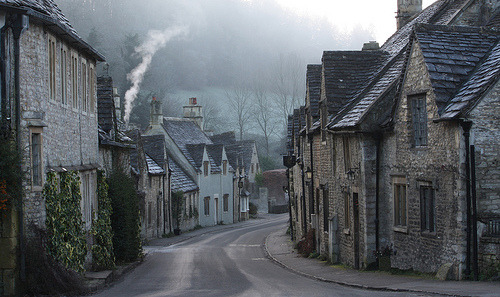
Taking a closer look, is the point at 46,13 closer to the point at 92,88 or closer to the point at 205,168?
the point at 92,88

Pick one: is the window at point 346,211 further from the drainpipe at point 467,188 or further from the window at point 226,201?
the window at point 226,201

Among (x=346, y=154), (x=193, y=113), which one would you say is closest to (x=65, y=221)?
(x=346, y=154)

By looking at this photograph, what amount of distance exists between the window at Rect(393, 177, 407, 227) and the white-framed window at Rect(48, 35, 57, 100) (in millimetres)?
9736

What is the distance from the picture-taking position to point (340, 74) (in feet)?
79.4

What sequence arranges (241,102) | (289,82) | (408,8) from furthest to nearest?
1. (241,102)
2. (289,82)
3. (408,8)

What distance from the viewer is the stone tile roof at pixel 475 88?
49.2 feet

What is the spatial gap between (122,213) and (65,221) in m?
6.74

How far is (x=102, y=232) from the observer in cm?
2188

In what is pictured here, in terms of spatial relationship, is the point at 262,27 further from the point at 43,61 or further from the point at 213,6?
the point at 43,61

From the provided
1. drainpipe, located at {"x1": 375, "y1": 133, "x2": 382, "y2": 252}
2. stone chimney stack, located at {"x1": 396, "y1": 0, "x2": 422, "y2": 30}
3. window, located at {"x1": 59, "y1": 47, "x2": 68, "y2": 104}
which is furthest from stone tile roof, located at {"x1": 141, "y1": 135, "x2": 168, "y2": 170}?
drainpipe, located at {"x1": 375, "y1": 133, "x2": 382, "y2": 252}

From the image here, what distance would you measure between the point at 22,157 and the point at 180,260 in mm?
13406

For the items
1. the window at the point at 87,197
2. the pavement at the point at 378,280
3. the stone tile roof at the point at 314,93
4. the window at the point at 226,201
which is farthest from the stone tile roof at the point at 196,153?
the window at the point at 87,197

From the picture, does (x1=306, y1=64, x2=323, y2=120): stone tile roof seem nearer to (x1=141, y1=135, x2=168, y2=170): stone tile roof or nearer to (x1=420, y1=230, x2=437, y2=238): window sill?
(x1=420, y1=230, x2=437, y2=238): window sill

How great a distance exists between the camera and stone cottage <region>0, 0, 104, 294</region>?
14125mm
